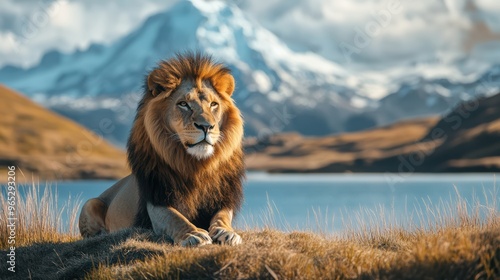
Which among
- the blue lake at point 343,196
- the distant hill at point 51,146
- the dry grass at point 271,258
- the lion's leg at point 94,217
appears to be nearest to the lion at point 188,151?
the dry grass at point 271,258

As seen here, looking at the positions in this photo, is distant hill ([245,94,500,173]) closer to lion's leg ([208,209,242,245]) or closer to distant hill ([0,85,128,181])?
distant hill ([0,85,128,181])

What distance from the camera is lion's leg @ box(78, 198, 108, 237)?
1039 cm

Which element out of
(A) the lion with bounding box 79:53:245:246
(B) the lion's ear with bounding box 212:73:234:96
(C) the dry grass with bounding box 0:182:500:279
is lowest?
(C) the dry grass with bounding box 0:182:500:279

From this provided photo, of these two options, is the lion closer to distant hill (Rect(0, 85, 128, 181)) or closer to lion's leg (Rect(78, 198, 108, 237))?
lion's leg (Rect(78, 198, 108, 237))

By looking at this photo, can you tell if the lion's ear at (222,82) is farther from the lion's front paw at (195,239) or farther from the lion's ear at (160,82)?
the lion's front paw at (195,239)

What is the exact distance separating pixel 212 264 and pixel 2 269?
Result: 3.77 meters

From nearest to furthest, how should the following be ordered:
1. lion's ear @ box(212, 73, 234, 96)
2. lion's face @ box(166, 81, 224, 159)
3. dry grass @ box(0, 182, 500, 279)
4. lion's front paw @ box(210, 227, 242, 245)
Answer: dry grass @ box(0, 182, 500, 279), lion's front paw @ box(210, 227, 242, 245), lion's face @ box(166, 81, 224, 159), lion's ear @ box(212, 73, 234, 96)

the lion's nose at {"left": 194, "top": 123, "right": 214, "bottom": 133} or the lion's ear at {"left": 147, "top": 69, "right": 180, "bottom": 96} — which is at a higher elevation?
the lion's ear at {"left": 147, "top": 69, "right": 180, "bottom": 96}

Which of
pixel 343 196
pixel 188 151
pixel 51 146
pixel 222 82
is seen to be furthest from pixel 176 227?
pixel 51 146

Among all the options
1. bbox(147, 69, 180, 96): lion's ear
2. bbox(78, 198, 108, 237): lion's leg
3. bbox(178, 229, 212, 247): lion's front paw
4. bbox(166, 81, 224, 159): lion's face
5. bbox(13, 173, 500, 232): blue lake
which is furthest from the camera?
bbox(13, 173, 500, 232): blue lake

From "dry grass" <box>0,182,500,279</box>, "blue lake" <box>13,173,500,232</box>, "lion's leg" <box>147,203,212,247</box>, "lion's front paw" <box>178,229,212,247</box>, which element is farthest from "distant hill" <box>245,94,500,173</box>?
"lion's front paw" <box>178,229,212,247</box>

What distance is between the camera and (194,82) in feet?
27.3

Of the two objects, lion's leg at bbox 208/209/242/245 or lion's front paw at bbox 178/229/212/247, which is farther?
lion's leg at bbox 208/209/242/245

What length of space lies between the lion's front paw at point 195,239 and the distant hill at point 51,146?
4817 inches
